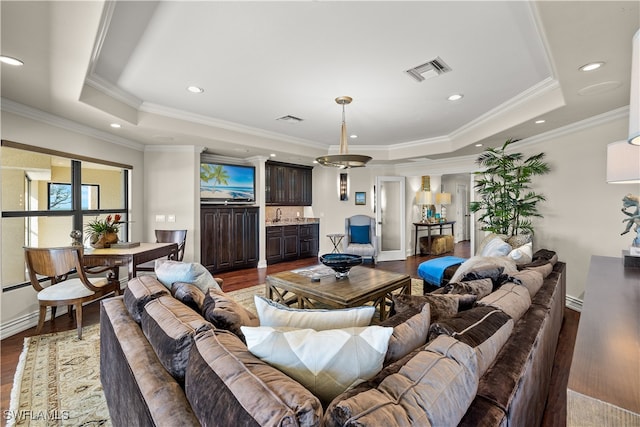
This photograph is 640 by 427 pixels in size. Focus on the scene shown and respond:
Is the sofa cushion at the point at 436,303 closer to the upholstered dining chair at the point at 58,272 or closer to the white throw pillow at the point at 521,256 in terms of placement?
the white throw pillow at the point at 521,256

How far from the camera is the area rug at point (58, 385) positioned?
5.75ft

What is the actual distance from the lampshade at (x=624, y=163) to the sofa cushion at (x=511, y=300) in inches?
31.2

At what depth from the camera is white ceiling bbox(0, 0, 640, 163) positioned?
1.79 meters

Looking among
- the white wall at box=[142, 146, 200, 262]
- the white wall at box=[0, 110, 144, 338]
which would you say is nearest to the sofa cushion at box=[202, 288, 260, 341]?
the white wall at box=[0, 110, 144, 338]

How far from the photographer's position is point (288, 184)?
22.5 ft

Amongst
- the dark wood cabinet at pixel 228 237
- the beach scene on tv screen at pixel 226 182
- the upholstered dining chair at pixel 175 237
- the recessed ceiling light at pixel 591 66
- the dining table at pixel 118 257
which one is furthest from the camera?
the beach scene on tv screen at pixel 226 182

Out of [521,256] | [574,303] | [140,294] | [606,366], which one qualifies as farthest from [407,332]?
[574,303]

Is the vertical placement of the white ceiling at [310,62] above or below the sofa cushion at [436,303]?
above

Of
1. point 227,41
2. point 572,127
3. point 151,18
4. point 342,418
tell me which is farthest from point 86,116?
point 572,127

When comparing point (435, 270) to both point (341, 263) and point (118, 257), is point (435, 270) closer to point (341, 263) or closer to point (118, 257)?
point (341, 263)

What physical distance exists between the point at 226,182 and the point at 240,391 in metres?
5.45

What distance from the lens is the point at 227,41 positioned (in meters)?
2.21

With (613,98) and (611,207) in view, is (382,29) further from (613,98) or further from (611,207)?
(611,207)

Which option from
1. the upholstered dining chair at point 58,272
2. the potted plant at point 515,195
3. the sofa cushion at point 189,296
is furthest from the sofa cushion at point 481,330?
the potted plant at point 515,195
